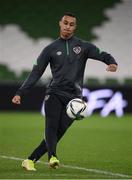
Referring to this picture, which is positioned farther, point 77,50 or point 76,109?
point 77,50

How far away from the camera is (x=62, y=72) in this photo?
8977mm

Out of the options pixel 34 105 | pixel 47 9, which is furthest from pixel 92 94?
pixel 47 9

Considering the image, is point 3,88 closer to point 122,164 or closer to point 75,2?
point 75,2

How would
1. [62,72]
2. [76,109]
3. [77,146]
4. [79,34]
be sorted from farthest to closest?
[79,34] < [77,146] < [62,72] < [76,109]

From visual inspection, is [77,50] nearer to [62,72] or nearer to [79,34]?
[62,72]

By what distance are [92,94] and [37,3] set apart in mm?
3730

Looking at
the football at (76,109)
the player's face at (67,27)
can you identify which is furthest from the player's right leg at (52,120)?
the player's face at (67,27)

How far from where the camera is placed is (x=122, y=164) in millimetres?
10047

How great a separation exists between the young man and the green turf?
1.79ft

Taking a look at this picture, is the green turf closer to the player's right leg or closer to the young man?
the player's right leg

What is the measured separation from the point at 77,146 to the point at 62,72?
4.18 metres

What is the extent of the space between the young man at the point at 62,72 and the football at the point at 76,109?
0.09m

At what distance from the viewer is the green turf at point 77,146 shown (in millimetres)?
9023

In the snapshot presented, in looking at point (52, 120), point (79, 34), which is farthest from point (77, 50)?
point (79, 34)
